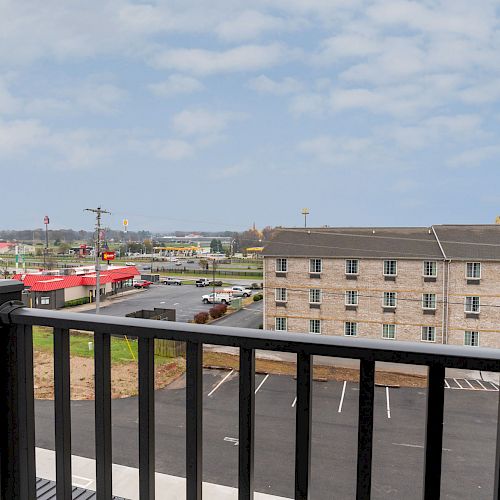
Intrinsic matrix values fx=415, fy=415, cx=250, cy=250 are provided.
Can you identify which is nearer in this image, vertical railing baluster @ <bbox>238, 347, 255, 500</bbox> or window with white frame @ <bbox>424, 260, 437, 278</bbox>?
vertical railing baluster @ <bbox>238, 347, 255, 500</bbox>

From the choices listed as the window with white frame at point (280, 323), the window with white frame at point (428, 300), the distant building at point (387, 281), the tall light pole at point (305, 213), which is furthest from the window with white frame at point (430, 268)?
the window with white frame at point (280, 323)

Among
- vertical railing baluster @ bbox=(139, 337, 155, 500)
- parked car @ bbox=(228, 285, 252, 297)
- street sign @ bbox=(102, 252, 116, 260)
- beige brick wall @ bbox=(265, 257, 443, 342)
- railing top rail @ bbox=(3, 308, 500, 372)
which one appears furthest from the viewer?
parked car @ bbox=(228, 285, 252, 297)

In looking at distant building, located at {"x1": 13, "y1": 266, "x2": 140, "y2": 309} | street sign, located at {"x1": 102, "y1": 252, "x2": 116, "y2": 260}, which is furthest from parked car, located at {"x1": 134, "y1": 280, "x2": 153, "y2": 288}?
street sign, located at {"x1": 102, "y1": 252, "x2": 116, "y2": 260}

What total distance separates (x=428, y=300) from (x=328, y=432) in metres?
1.90

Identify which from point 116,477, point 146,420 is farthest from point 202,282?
point 146,420

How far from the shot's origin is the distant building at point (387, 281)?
8.81 ft

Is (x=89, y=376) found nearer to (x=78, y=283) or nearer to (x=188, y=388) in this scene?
(x=188, y=388)

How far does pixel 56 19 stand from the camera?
337 cm

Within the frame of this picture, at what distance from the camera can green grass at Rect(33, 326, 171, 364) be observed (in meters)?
0.93

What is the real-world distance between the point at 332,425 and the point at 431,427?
45 cm

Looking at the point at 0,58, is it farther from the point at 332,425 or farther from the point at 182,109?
the point at 332,425

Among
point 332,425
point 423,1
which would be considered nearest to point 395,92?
point 423,1

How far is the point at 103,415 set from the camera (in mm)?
923

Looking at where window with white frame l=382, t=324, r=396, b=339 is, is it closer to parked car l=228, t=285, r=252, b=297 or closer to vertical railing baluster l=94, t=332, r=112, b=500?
parked car l=228, t=285, r=252, b=297
